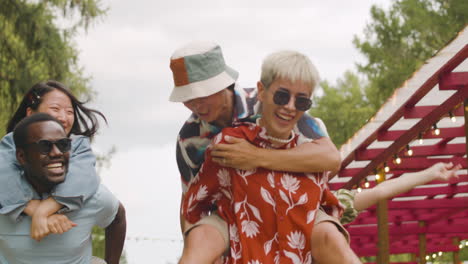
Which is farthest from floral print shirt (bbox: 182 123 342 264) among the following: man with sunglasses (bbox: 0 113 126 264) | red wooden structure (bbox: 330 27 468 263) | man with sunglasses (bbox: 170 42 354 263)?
red wooden structure (bbox: 330 27 468 263)

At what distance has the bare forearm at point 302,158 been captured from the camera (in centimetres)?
310

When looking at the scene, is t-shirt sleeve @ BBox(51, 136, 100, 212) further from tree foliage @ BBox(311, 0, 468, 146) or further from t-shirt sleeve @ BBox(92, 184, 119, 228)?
tree foliage @ BBox(311, 0, 468, 146)

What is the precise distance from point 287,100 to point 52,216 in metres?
0.96

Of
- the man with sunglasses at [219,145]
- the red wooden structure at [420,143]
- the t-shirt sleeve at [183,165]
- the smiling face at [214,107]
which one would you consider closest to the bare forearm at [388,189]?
the man with sunglasses at [219,145]

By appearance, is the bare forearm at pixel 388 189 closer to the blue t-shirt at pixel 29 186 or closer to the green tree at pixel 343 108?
the blue t-shirt at pixel 29 186

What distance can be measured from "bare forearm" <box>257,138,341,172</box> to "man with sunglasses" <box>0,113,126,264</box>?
0.70m

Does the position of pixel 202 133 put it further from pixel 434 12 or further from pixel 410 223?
pixel 434 12

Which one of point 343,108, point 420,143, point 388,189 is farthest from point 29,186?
point 343,108

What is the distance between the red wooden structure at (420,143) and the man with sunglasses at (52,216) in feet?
14.5

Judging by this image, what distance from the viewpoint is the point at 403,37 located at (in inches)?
1111

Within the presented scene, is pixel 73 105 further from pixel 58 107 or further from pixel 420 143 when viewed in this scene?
pixel 420 143

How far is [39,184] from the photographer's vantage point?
3156mm

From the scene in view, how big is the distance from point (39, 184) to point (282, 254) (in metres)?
0.95

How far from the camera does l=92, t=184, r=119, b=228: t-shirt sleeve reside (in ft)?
10.9
